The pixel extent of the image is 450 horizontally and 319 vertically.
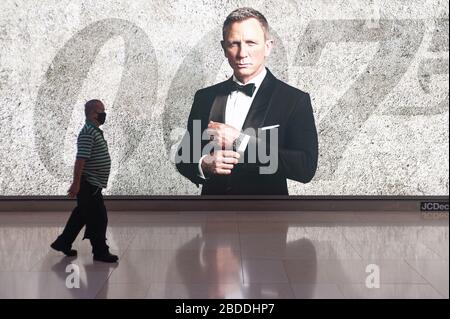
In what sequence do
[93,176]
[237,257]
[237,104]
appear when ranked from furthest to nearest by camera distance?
1. [237,104]
2. [237,257]
3. [93,176]

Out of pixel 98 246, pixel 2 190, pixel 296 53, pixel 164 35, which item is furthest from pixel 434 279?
pixel 2 190

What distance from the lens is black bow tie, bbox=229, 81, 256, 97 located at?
8.68 meters

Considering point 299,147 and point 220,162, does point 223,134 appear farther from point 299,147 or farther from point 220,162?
point 299,147

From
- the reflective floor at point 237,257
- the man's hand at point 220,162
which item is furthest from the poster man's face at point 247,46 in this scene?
the reflective floor at point 237,257

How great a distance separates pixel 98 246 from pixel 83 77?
3353 mm

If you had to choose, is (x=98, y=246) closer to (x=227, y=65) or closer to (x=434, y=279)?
(x=434, y=279)

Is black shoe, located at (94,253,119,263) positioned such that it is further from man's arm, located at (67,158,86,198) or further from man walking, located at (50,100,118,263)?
man's arm, located at (67,158,86,198)

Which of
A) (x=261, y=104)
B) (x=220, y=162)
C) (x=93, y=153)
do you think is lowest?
(x=93, y=153)

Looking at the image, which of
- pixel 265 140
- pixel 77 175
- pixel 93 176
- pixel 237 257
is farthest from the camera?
pixel 265 140

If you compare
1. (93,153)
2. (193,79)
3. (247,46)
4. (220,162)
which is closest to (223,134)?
(220,162)

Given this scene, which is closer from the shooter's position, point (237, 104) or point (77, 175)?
point (77, 175)

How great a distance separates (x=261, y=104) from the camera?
8.67 meters

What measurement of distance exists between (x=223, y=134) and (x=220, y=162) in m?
0.38

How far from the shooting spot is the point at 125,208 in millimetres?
8719
